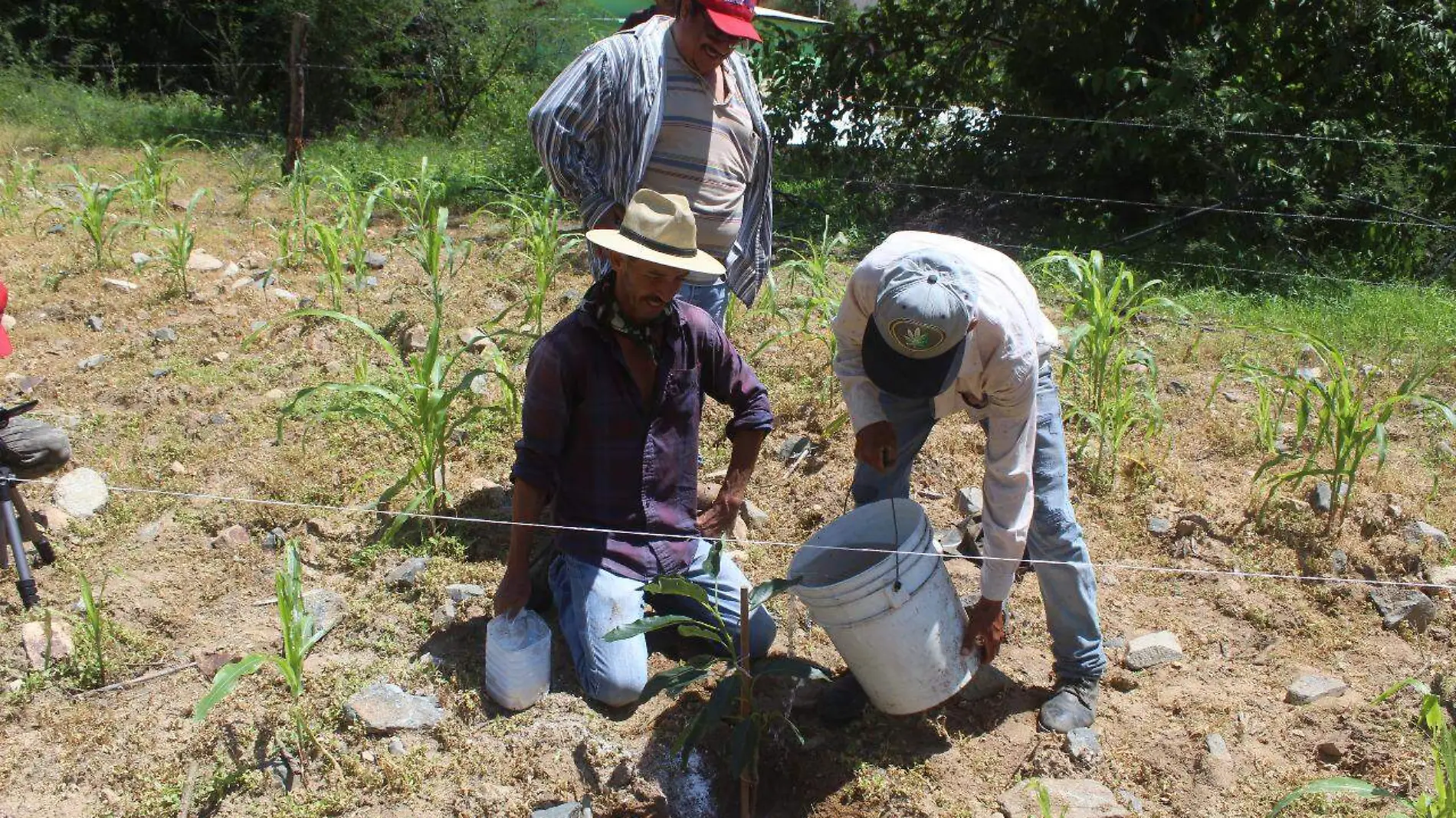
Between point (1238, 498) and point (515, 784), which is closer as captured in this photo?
point (515, 784)

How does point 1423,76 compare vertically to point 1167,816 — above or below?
above

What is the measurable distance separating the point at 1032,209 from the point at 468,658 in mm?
4356

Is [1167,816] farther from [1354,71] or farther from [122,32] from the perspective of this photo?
[122,32]

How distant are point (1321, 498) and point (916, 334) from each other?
72.3 inches

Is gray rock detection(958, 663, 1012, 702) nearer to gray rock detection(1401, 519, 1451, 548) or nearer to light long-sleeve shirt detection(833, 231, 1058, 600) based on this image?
light long-sleeve shirt detection(833, 231, 1058, 600)

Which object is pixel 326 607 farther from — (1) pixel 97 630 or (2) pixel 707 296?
(2) pixel 707 296

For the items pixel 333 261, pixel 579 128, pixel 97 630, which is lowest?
pixel 97 630

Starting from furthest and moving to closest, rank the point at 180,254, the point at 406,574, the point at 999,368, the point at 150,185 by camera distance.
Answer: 1. the point at 150,185
2. the point at 180,254
3. the point at 406,574
4. the point at 999,368

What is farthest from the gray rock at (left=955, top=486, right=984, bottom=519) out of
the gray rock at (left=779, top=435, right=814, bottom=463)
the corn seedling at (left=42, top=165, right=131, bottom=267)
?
the corn seedling at (left=42, top=165, right=131, bottom=267)

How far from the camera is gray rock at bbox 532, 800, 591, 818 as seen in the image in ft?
7.46

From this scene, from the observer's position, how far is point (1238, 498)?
3350 mm

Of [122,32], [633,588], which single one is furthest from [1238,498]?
[122,32]

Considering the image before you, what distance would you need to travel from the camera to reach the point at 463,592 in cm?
281

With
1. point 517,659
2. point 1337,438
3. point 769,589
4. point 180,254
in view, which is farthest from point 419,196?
point 1337,438
